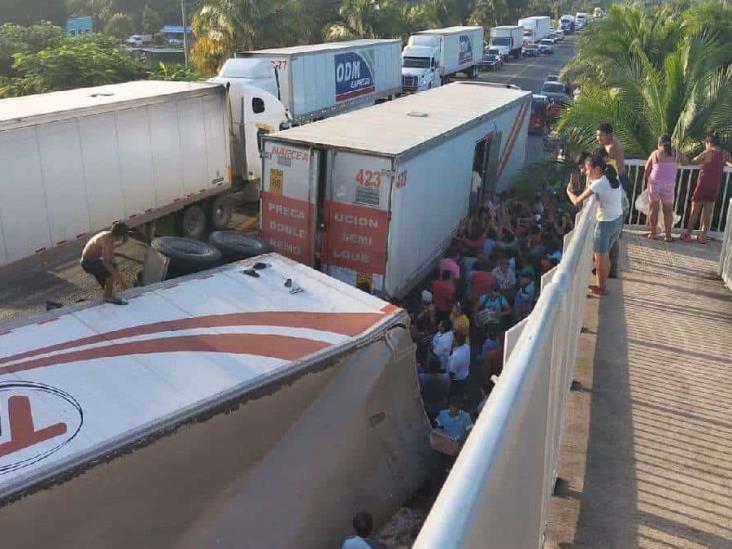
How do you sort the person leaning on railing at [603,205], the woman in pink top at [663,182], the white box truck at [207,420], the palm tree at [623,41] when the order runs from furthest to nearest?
the palm tree at [623,41] < the woman in pink top at [663,182] < the person leaning on railing at [603,205] < the white box truck at [207,420]

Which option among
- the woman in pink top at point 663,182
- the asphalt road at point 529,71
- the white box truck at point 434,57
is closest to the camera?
the woman in pink top at point 663,182

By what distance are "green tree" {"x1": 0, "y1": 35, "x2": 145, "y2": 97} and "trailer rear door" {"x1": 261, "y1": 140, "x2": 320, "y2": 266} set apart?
1848 cm

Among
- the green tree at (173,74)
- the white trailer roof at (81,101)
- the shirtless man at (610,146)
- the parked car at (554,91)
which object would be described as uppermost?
the shirtless man at (610,146)

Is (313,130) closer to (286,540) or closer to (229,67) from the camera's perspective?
(286,540)

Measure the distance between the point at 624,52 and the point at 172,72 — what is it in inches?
719

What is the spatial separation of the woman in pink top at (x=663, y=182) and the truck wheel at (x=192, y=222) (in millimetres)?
9684

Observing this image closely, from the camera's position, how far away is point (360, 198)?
992 centimetres

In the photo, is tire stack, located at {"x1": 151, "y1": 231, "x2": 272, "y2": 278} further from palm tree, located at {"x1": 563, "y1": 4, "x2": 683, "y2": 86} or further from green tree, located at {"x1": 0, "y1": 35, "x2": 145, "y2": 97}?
green tree, located at {"x1": 0, "y1": 35, "x2": 145, "y2": 97}

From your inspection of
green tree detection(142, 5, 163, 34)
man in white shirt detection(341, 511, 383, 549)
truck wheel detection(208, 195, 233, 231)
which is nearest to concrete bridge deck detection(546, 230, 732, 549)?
man in white shirt detection(341, 511, 383, 549)

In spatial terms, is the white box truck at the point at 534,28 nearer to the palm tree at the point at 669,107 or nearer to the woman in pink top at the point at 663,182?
the palm tree at the point at 669,107

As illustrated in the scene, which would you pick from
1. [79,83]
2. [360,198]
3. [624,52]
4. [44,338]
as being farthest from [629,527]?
[79,83]

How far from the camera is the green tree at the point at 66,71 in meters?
25.8

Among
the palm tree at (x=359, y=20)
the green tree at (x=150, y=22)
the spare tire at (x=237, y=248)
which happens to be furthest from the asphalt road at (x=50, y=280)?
the green tree at (x=150, y=22)

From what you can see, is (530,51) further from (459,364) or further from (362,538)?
(362,538)
